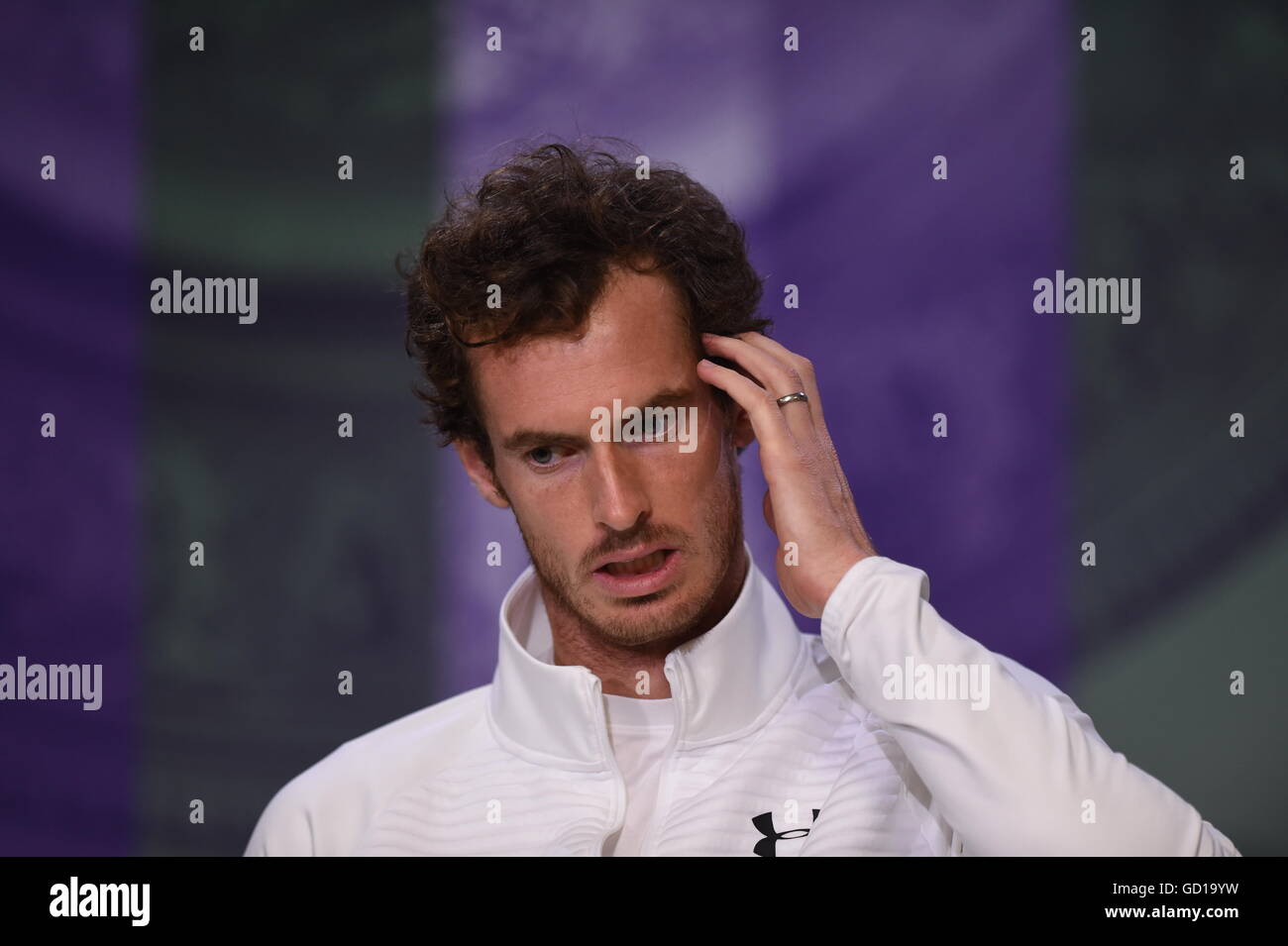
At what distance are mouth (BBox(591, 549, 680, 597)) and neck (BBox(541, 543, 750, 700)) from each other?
0.37ft

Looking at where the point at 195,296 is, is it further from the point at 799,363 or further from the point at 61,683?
the point at 799,363

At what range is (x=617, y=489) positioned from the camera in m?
1.95

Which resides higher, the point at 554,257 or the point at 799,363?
the point at 554,257

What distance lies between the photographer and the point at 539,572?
7.01 feet

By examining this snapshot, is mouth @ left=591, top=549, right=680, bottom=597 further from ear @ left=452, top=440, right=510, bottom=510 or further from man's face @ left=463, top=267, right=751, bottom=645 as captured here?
ear @ left=452, top=440, right=510, bottom=510

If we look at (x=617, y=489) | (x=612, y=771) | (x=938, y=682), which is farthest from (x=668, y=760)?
(x=938, y=682)

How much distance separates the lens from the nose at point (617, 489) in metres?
1.94

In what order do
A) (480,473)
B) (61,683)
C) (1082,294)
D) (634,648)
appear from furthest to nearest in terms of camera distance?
(61,683)
(1082,294)
(480,473)
(634,648)

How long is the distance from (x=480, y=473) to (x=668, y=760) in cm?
67
